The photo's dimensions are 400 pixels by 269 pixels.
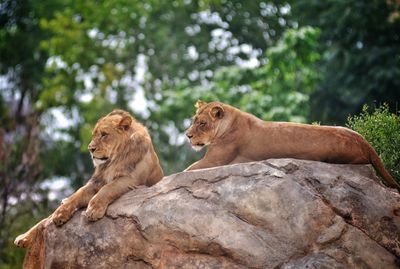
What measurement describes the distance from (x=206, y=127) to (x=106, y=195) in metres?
1.77

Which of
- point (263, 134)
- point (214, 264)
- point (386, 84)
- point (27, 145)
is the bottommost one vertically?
point (27, 145)

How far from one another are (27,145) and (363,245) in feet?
41.4

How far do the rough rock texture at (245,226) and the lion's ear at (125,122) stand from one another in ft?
2.54

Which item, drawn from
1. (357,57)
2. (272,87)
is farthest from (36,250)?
(357,57)

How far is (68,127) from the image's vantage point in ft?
85.1

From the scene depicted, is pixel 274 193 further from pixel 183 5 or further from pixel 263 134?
pixel 183 5

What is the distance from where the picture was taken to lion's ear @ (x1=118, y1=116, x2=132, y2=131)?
748 centimetres

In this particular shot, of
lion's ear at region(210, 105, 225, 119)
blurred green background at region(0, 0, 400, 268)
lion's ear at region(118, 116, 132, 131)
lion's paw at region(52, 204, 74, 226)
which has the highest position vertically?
lion's ear at region(118, 116, 132, 131)

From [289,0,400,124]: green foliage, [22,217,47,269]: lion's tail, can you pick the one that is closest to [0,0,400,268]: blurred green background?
[289,0,400,124]: green foliage

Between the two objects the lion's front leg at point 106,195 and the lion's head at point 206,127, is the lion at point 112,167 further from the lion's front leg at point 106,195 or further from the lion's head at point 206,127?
the lion's head at point 206,127

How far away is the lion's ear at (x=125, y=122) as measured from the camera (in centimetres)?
748

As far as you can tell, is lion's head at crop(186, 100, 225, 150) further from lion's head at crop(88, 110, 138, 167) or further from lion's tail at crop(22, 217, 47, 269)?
lion's tail at crop(22, 217, 47, 269)

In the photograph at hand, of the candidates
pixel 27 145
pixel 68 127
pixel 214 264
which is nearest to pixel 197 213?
pixel 214 264

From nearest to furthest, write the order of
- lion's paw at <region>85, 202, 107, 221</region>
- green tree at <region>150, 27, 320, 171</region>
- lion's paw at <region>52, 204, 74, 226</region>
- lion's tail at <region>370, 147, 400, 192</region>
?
lion's paw at <region>85, 202, 107, 221</region>, lion's paw at <region>52, 204, 74, 226</region>, lion's tail at <region>370, 147, 400, 192</region>, green tree at <region>150, 27, 320, 171</region>
